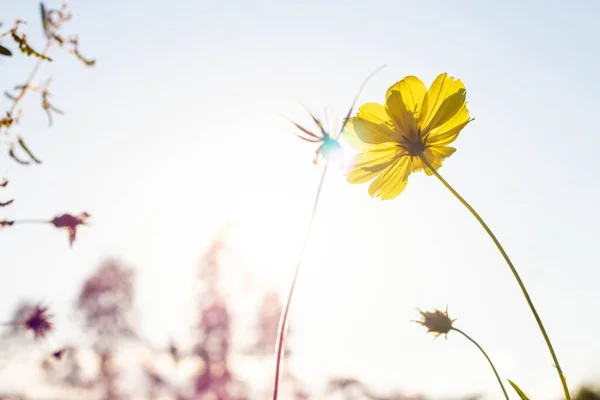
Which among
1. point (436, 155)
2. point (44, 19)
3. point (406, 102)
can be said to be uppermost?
point (406, 102)

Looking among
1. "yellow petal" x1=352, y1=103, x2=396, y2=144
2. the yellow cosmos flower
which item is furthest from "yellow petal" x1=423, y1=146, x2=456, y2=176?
"yellow petal" x1=352, y1=103, x2=396, y2=144

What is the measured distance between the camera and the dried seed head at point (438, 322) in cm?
147

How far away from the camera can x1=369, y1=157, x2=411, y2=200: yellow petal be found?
1482mm

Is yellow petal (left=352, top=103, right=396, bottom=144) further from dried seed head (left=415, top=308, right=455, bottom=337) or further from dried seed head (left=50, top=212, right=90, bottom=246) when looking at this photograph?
dried seed head (left=50, top=212, right=90, bottom=246)

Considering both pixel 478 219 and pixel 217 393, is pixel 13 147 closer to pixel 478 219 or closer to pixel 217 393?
pixel 478 219

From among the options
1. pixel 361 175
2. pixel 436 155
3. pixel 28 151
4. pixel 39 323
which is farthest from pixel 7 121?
pixel 436 155

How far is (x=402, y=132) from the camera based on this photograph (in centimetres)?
149

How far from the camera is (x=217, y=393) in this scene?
13.9m

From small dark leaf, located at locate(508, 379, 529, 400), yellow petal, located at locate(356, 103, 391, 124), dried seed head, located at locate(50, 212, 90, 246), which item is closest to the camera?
small dark leaf, located at locate(508, 379, 529, 400)

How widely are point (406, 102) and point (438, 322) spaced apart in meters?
0.67

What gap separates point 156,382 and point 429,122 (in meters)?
14.1

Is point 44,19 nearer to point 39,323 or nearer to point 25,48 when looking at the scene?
point 25,48

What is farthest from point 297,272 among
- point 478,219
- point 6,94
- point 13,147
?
point 6,94

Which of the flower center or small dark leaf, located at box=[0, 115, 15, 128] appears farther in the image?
the flower center
